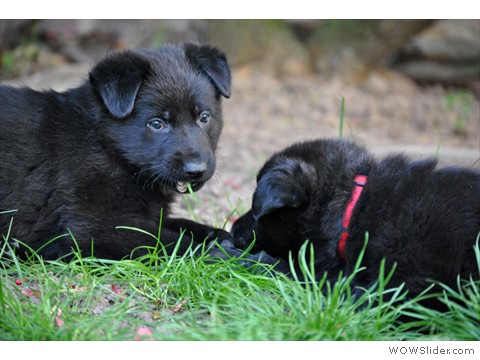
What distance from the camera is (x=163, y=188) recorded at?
4.27 metres

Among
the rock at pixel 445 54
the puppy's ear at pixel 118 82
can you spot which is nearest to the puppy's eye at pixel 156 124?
the puppy's ear at pixel 118 82

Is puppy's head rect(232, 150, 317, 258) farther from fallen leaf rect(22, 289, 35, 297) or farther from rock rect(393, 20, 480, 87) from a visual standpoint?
rock rect(393, 20, 480, 87)

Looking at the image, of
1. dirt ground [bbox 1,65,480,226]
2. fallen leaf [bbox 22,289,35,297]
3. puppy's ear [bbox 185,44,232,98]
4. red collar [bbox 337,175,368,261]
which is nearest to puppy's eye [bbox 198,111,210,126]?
puppy's ear [bbox 185,44,232,98]

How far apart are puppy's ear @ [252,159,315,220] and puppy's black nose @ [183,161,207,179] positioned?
1.80 feet

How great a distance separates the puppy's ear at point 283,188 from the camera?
11.0ft

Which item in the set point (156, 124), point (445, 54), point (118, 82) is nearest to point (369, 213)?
point (156, 124)

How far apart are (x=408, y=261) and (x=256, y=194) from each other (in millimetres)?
863

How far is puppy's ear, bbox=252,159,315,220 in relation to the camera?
3.36 meters

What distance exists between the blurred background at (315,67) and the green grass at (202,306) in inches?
162

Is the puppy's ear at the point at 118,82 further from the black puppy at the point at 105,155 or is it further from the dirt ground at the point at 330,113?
the dirt ground at the point at 330,113

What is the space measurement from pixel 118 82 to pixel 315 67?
5.86m

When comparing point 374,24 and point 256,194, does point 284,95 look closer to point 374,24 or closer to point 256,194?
point 374,24

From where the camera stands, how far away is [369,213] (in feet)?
11.3
